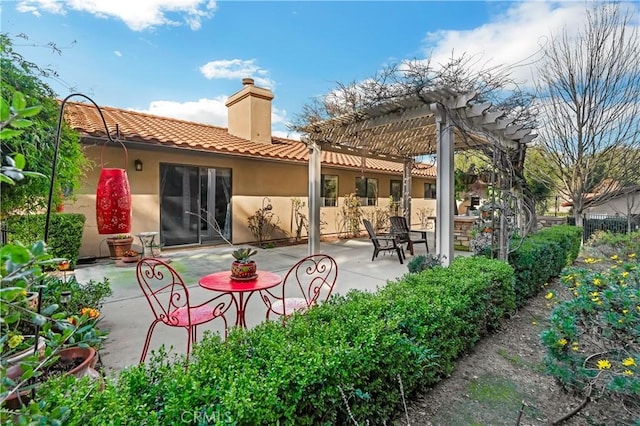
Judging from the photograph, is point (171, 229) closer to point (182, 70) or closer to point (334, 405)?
point (182, 70)

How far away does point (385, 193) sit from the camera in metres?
13.3

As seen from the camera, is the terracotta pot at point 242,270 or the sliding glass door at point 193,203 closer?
the terracotta pot at point 242,270

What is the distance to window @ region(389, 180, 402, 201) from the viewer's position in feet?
44.7

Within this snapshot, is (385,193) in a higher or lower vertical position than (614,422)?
higher

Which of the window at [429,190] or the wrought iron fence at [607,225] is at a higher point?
the window at [429,190]

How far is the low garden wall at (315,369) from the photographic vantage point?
1.20 meters

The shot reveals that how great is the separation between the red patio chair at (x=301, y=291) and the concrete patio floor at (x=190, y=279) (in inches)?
10.5

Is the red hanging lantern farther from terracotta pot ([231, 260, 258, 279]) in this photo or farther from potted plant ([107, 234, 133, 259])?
potted plant ([107, 234, 133, 259])

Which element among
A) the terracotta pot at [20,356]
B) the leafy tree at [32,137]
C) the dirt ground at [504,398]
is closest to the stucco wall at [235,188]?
the leafy tree at [32,137]

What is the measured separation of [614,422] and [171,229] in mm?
8480

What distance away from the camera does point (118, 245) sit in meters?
6.86

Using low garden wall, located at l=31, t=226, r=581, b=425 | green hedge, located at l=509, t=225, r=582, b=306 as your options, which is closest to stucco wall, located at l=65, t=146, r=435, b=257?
low garden wall, located at l=31, t=226, r=581, b=425

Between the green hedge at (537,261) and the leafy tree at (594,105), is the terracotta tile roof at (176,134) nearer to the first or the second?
the green hedge at (537,261)

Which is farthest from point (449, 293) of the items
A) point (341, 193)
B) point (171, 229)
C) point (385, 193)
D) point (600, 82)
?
point (385, 193)
